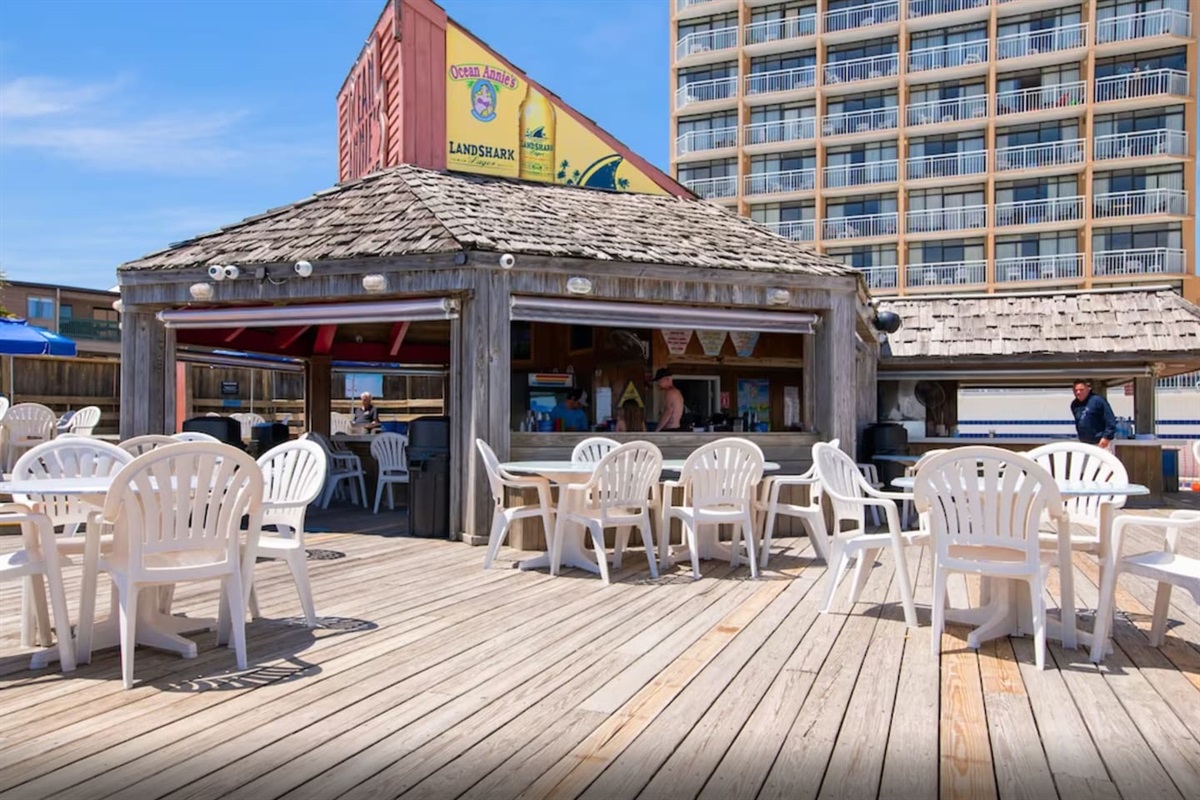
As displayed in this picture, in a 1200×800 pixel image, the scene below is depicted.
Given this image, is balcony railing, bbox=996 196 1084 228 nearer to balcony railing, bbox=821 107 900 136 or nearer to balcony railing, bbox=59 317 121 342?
balcony railing, bbox=821 107 900 136

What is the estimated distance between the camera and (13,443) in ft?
33.4

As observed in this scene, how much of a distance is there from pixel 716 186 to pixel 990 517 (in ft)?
123

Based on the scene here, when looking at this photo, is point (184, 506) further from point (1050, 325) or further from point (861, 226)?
point (861, 226)

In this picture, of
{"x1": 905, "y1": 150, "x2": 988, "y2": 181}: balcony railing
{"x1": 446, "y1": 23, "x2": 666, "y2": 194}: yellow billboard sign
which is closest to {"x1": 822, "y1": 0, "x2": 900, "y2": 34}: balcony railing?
{"x1": 905, "y1": 150, "x2": 988, "y2": 181}: balcony railing

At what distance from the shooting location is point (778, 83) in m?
38.9

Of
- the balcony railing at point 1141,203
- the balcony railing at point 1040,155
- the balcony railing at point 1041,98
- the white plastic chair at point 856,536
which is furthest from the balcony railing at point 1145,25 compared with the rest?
the white plastic chair at point 856,536

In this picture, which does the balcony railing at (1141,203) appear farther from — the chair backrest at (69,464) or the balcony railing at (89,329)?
the chair backrest at (69,464)

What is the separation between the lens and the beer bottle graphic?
11.2 metres

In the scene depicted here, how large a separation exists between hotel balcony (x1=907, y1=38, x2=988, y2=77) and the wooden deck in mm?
35370

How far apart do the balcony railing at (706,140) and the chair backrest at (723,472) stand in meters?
35.6

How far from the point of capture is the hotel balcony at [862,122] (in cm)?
3688

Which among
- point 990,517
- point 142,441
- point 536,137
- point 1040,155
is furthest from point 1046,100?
point 142,441

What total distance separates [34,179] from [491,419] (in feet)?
26.7

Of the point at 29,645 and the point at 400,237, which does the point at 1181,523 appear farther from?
the point at 400,237
